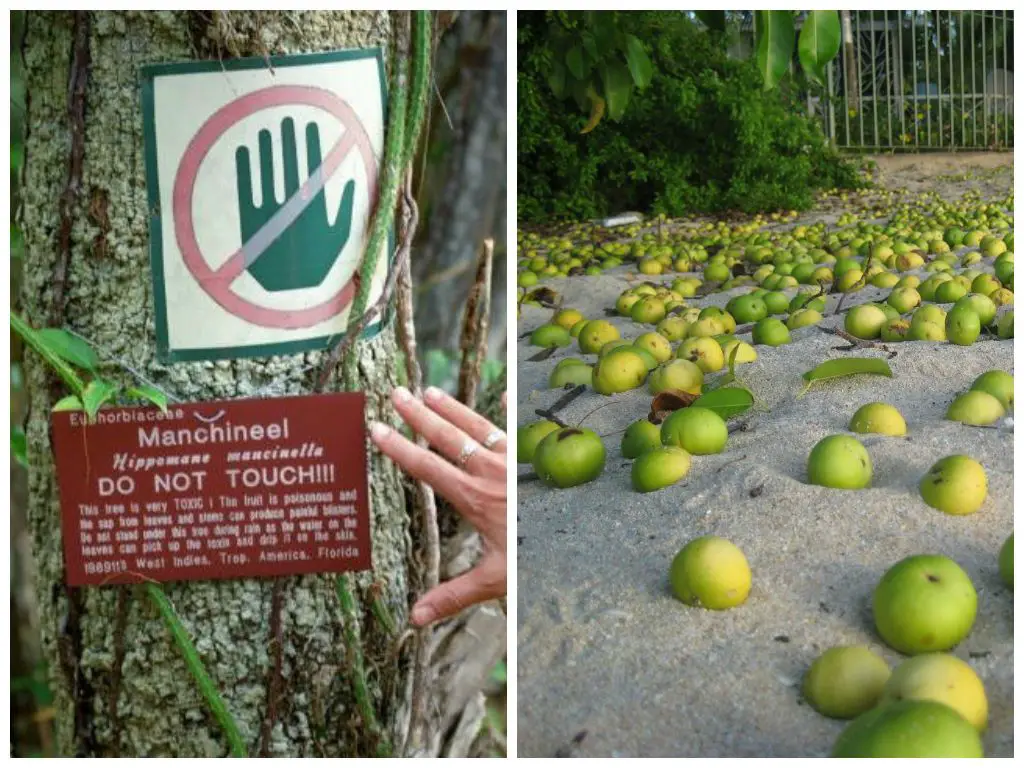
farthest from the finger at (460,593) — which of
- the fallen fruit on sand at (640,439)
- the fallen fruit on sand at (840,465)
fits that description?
the fallen fruit on sand at (640,439)

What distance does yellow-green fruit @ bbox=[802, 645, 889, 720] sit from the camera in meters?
1.56

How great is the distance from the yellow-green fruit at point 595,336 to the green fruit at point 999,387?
1.29 metres

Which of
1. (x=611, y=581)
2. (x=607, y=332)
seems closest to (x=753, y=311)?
(x=607, y=332)

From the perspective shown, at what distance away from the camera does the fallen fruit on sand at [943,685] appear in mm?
1458

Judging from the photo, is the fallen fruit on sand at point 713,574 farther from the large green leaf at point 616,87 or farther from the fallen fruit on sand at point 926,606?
the large green leaf at point 616,87

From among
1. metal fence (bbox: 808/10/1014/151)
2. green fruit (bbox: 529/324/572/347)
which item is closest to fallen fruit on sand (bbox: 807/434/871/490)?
green fruit (bbox: 529/324/572/347)

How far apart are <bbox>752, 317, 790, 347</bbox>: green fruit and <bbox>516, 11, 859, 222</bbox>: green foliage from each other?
3.38 meters

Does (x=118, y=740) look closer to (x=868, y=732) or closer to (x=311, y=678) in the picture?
(x=311, y=678)

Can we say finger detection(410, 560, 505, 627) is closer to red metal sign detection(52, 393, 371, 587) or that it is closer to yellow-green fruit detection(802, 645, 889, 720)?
red metal sign detection(52, 393, 371, 587)

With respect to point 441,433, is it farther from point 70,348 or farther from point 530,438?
point 530,438

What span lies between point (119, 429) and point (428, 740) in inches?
29.3

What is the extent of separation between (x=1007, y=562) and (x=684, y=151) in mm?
6104

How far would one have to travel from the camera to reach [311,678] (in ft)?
5.72

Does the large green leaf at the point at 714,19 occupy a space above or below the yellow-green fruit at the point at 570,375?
above
